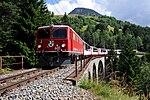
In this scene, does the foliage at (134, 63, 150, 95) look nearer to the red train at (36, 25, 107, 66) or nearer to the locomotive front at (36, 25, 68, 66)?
the red train at (36, 25, 107, 66)

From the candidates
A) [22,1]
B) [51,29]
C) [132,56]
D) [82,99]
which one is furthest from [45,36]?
[132,56]

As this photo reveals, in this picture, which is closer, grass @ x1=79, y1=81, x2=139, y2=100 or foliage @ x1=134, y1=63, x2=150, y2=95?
grass @ x1=79, y1=81, x2=139, y2=100

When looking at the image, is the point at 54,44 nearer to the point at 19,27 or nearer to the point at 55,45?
the point at 55,45

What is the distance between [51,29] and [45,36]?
642 millimetres

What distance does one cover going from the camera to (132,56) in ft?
170

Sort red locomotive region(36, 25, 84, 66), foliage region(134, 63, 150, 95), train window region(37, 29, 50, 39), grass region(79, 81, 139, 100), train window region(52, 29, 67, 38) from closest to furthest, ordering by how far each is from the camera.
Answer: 1. grass region(79, 81, 139, 100)
2. foliage region(134, 63, 150, 95)
3. red locomotive region(36, 25, 84, 66)
4. train window region(52, 29, 67, 38)
5. train window region(37, 29, 50, 39)

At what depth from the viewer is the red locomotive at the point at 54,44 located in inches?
720

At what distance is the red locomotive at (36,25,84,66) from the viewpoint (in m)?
18.3

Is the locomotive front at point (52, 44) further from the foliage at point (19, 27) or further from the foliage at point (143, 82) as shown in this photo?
the foliage at point (143, 82)

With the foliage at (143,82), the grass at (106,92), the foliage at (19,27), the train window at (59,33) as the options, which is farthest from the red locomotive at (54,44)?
the grass at (106,92)

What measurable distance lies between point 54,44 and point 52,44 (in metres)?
0.16

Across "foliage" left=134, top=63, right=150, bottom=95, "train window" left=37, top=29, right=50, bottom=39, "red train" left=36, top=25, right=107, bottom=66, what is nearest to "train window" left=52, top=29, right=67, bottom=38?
"red train" left=36, top=25, right=107, bottom=66

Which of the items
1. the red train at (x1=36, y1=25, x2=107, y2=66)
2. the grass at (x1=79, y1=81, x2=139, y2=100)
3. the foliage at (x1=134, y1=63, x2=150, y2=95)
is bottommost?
the foliage at (x1=134, y1=63, x2=150, y2=95)

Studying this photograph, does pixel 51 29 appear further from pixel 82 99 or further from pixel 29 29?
pixel 82 99
